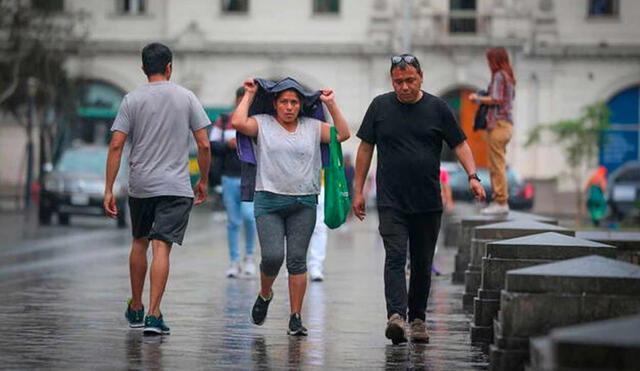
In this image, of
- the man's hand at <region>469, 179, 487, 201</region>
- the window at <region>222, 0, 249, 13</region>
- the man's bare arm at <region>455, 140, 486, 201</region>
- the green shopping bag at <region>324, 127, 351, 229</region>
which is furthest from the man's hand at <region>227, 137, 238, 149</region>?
the window at <region>222, 0, 249, 13</region>

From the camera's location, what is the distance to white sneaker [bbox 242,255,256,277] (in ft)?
61.0

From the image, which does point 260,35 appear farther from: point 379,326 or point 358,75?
point 379,326

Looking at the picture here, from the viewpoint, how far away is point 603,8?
186 ft

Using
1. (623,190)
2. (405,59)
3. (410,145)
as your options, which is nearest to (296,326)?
(410,145)

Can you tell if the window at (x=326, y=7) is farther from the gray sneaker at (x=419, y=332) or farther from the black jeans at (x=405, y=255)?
the gray sneaker at (x=419, y=332)

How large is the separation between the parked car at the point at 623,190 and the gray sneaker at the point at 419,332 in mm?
32943

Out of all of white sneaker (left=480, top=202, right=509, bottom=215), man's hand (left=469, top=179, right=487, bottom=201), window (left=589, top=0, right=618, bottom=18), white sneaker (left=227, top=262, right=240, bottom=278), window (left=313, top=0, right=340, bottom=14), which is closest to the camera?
man's hand (left=469, top=179, right=487, bottom=201)

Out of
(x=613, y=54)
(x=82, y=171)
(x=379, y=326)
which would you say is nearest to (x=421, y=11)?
(x=613, y=54)

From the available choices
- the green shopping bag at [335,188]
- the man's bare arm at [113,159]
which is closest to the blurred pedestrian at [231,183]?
the green shopping bag at [335,188]

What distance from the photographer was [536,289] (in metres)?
8.57

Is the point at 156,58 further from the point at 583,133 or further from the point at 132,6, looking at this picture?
the point at 132,6

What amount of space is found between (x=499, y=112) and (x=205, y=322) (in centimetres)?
520

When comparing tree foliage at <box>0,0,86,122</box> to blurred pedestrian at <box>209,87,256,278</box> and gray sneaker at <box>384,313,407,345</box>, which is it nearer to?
blurred pedestrian at <box>209,87,256,278</box>

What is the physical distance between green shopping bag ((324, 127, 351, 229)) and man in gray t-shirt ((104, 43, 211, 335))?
0.93 meters
